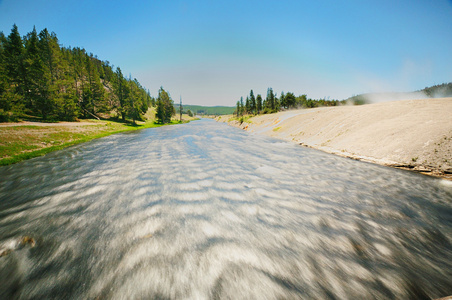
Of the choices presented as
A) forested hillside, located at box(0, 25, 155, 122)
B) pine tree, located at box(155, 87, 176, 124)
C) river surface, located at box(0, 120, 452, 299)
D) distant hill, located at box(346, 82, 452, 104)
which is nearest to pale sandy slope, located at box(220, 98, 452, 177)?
river surface, located at box(0, 120, 452, 299)

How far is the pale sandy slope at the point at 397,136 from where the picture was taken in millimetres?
9695

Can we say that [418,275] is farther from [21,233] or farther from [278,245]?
[21,233]

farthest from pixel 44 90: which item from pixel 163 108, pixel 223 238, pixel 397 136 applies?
pixel 397 136

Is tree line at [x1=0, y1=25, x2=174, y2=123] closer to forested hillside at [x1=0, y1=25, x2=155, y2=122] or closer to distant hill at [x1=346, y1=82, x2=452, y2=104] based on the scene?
forested hillside at [x1=0, y1=25, x2=155, y2=122]

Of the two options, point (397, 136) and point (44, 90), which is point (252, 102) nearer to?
point (44, 90)

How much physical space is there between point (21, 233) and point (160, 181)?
4391mm

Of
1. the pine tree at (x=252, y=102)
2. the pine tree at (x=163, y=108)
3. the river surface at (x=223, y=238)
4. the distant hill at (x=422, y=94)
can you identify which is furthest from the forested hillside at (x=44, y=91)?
the distant hill at (x=422, y=94)

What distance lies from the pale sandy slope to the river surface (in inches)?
112

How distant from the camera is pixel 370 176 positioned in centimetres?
904

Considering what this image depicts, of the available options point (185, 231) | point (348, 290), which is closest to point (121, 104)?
point (185, 231)

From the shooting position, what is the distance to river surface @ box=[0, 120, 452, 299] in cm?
290

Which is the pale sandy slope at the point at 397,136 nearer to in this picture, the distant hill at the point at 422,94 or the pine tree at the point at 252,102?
the distant hill at the point at 422,94

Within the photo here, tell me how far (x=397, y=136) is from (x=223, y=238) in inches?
669

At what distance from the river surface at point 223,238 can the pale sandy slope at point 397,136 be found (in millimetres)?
2844
